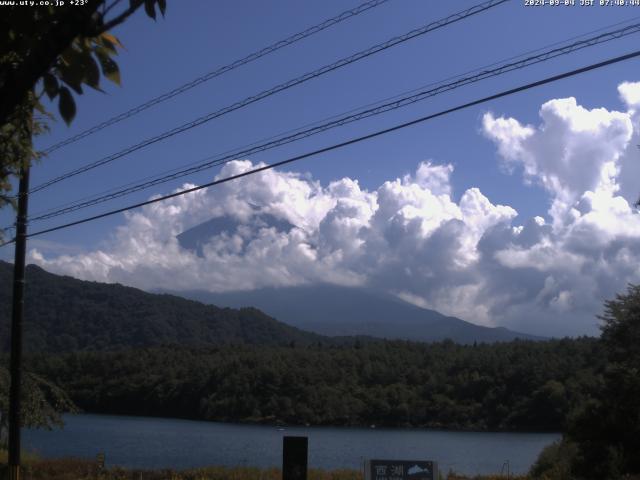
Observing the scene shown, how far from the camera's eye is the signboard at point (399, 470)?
34.8ft

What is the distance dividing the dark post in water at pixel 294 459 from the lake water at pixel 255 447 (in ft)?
59.6

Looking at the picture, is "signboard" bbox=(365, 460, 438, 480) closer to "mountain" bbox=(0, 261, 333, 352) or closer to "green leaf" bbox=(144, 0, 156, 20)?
"green leaf" bbox=(144, 0, 156, 20)

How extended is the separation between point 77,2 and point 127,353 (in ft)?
266

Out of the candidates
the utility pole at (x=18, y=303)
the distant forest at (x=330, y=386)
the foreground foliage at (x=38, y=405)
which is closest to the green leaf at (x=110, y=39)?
the utility pole at (x=18, y=303)

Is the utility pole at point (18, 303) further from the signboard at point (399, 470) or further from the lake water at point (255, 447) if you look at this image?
the lake water at point (255, 447)

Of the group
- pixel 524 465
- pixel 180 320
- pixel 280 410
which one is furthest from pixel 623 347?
pixel 180 320

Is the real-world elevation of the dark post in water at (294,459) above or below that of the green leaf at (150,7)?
below

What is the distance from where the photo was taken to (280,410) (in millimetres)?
72625

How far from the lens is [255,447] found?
43.2m

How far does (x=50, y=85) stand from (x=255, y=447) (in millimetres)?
41198

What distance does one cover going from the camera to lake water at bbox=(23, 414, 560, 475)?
1364 inches

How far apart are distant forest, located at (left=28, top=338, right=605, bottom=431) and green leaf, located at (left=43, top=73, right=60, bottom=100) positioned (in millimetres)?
61166

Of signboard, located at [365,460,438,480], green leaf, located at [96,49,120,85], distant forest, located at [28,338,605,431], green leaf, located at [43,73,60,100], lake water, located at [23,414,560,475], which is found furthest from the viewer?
distant forest, located at [28,338,605,431]

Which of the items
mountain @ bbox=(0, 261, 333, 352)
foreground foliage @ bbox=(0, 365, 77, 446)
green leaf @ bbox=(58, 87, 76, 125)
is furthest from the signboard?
mountain @ bbox=(0, 261, 333, 352)
